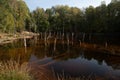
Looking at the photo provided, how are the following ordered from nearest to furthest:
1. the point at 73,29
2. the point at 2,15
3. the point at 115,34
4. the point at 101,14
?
1. the point at 2,15
2. the point at 115,34
3. the point at 101,14
4. the point at 73,29

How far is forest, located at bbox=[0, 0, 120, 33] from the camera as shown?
6712cm

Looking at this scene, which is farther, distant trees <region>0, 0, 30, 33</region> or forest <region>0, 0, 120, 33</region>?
forest <region>0, 0, 120, 33</region>

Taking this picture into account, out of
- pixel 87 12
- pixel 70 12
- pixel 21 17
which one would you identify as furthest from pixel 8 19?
pixel 70 12

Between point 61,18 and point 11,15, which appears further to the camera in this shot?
point 61,18

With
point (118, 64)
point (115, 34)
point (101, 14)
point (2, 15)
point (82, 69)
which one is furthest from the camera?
point (101, 14)

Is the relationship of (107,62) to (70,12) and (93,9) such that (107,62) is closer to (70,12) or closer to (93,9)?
(93,9)

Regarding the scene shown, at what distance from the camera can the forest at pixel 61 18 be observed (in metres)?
67.1

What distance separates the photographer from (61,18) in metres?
110

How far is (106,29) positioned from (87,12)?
67.5 feet

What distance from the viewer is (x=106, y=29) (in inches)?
3253

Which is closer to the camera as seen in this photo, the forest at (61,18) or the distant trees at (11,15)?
the distant trees at (11,15)

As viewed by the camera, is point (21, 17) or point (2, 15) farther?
point (21, 17)

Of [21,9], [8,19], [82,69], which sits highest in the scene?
[21,9]

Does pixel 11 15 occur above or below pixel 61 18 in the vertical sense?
below
